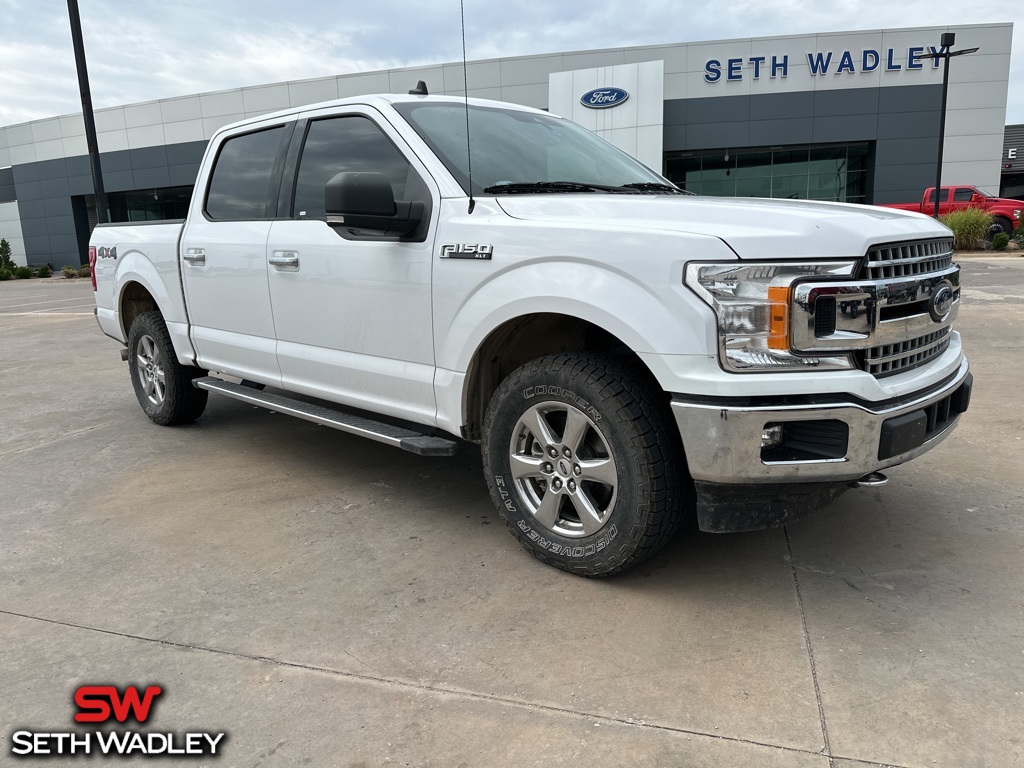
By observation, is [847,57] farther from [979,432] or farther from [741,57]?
[979,432]

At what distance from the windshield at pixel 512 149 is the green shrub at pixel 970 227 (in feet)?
75.9

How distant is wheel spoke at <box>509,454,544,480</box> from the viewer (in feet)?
9.84

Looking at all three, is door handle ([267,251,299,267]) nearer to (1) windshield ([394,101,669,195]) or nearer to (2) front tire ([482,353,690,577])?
(1) windshield ([394,101,669,195])

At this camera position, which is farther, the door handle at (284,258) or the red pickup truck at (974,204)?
the red pickup truck at (974,204)

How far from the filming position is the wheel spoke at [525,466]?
3.00m

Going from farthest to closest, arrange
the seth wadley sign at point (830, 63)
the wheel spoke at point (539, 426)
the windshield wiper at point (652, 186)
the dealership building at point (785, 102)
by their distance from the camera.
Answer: the dealership building at point (785, 102) < the seth wadley sign at point (830, 63) < the windshield wiper at point (652, 186) < the wheel spoke at point (539, 426)

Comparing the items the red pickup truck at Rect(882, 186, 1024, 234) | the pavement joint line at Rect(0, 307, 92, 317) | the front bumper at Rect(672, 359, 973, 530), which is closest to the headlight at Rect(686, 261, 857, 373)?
the front bumper at Rect(672, 359, 973, 530)

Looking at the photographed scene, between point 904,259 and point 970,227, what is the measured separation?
24.4 metres

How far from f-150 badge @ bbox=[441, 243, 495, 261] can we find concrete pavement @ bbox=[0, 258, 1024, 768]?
125cm

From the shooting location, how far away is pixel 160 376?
17.7 ft

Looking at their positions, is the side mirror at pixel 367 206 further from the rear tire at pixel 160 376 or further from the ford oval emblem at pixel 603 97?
the ford oval emblem at pixel 603 97

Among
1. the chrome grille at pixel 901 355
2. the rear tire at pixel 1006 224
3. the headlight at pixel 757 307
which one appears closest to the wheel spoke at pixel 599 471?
the headlight at pixel 757 307

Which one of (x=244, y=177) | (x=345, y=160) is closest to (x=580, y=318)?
(x=345, y=160)

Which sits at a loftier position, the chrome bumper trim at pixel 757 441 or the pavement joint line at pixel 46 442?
the chrome bumper trim at pixel 757 441
